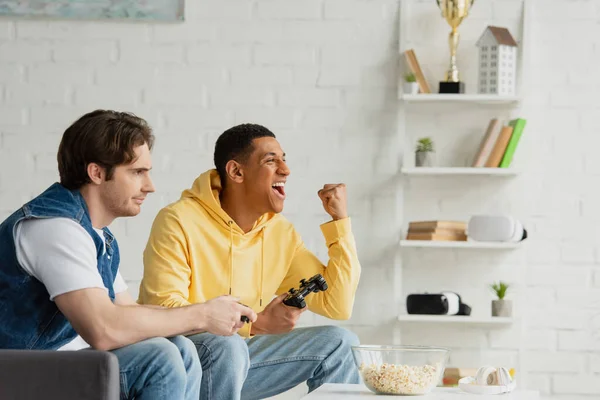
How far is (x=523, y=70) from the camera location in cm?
378

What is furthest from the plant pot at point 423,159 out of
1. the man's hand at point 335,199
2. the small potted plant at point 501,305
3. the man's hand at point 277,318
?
the man's hand at point 277,318

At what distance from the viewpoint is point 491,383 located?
2.26m

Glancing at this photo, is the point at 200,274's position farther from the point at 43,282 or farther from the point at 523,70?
the point at 523,70

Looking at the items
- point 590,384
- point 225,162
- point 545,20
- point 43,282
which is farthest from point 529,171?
point 43,282

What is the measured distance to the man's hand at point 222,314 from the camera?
7.02 ft

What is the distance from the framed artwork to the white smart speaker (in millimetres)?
1492

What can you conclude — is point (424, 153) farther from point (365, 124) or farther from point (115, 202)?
point (115, 202)

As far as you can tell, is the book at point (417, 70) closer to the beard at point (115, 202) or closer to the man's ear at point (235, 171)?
the man's ear at point (235, 171)

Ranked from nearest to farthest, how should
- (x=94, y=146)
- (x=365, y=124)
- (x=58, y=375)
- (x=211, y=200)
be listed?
(x=58, y=375), (x=94, y=146), (x=211, y=200), (x=365, y=124)

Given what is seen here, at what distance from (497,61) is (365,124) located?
23.2 inches

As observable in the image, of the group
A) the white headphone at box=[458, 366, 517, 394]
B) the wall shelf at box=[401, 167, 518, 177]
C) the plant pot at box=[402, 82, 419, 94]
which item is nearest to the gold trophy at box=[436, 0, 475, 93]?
the plant pot at box=[402, 82, 419, 94]

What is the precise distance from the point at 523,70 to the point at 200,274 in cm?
173

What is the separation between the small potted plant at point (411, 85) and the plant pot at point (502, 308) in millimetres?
899

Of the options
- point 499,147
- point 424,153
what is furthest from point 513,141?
point 424,153
